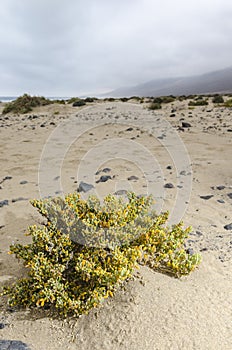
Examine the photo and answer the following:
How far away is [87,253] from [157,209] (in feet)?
6.43

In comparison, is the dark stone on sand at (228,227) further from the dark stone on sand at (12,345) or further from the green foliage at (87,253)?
the dark stone on sand at (12,345)

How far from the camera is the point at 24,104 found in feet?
76.5

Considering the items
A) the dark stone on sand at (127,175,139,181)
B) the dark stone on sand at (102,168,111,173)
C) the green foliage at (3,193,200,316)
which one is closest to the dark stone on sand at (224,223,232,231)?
the green foliage at (3,193,200,316)

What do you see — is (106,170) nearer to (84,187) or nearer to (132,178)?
(132,178)

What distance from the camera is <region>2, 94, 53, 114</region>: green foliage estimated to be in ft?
73.9

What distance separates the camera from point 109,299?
2451mm

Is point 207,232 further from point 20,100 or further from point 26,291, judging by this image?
point 20,100

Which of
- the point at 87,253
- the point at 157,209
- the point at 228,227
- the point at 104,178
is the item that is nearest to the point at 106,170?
the point at 104,178

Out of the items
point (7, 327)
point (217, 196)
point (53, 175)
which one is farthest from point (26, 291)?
point (53, 175)

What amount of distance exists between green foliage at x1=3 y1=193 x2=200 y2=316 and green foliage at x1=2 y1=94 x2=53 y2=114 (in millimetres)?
20746

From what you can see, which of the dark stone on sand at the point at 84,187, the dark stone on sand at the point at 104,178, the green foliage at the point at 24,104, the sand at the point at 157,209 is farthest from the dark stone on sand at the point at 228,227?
the green foliage at the point at 24,104

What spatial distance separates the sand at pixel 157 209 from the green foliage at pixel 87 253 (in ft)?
0.54

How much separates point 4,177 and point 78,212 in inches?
161

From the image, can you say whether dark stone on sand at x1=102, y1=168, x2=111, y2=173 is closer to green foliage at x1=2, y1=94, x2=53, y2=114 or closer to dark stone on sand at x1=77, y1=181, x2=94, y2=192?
dark stone on sand at x1=77, y1=181, x2=94, y2=192
